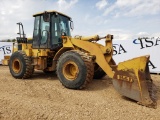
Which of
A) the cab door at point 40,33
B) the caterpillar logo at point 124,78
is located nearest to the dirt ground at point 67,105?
the caterpillar logo at point 124,78

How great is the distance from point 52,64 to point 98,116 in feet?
13.7

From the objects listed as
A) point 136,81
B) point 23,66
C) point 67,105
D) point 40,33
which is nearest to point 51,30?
point 40,33

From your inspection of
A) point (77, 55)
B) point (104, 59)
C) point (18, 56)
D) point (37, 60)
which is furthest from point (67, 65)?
point (18, 56)

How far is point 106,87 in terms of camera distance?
7410mm

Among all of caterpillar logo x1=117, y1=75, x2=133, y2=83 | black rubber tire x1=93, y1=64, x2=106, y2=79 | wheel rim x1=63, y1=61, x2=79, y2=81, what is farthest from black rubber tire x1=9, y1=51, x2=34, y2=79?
caterpillar logo x1=117, y1=75, x2=133, y2=83

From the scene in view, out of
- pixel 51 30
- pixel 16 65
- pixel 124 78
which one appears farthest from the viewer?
pixel 16 65

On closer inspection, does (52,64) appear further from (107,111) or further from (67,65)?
(107,111)

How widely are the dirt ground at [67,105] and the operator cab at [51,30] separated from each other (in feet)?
6.54

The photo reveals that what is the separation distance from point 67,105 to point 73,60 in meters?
2.04

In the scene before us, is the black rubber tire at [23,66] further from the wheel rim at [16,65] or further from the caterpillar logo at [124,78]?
the caterpillar logo at [124,78]

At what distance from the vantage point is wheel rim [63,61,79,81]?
714 centimetres

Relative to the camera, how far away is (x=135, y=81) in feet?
19.1

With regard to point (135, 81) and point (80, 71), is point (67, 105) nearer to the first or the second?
point (80, 71)

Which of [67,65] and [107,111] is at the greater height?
[67,65]
